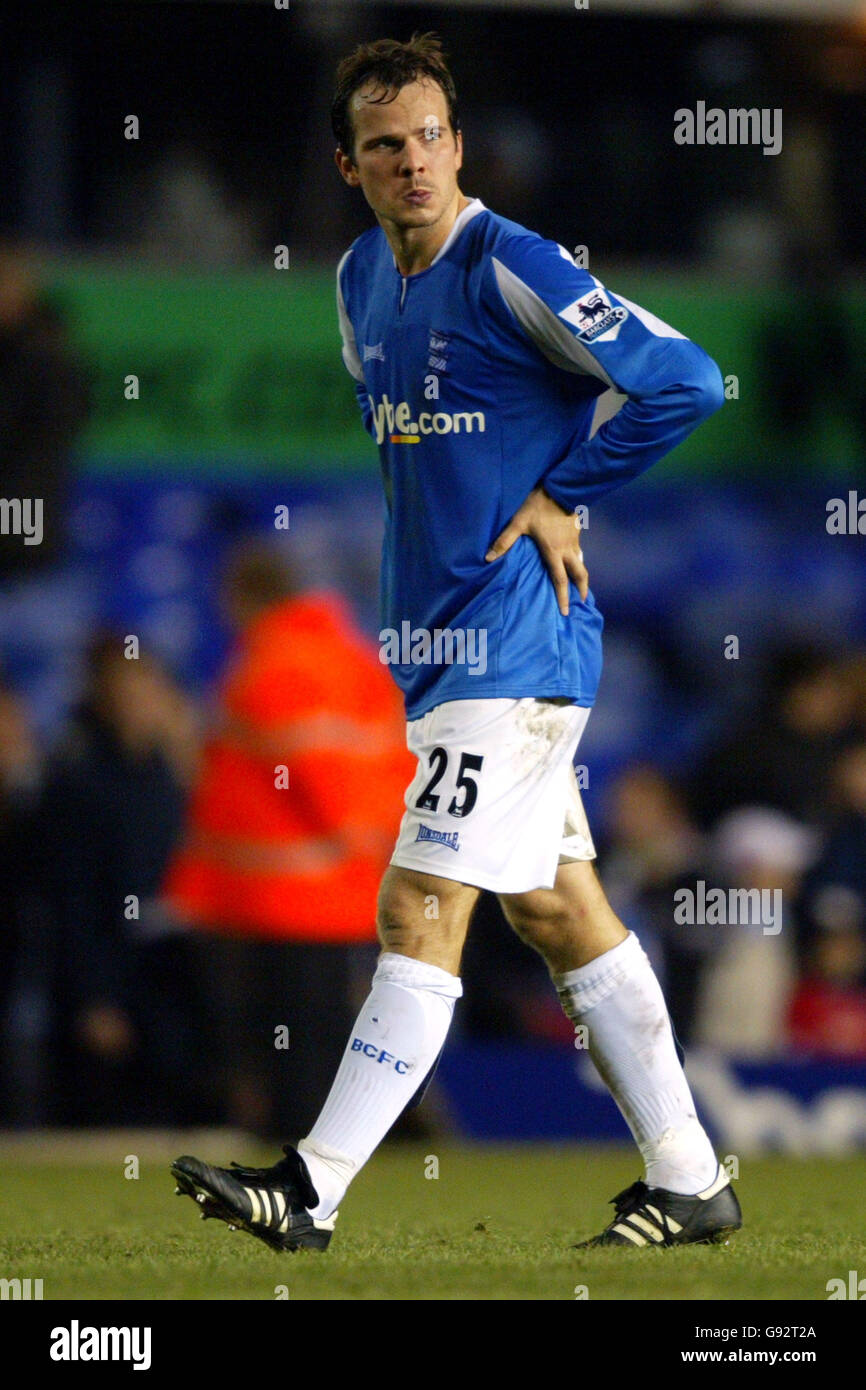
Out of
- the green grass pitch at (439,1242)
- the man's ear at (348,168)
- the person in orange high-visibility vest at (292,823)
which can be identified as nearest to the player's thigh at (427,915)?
the green grass pitch at (439,1242)

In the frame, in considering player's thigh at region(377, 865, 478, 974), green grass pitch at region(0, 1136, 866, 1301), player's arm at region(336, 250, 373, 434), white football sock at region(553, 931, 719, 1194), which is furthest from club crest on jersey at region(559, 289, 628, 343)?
green grass pitch at region(0, 1136, 866, 1301)

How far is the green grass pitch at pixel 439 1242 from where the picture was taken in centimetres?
404

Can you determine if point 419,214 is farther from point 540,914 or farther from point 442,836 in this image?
point 540,914

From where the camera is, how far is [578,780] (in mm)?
5422

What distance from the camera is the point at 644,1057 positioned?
477 centimetres

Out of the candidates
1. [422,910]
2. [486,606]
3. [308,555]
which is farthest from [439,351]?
[308,555]

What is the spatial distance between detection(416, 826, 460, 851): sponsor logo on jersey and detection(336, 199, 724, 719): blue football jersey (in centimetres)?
28

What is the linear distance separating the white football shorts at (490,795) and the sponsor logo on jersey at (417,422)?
0.57m

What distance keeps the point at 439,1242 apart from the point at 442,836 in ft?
3.36

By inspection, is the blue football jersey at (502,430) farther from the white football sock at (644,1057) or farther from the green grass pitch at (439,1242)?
the green grass pitch at (439,1242)

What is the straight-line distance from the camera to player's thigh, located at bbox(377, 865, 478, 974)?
447cm

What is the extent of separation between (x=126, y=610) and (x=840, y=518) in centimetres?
402

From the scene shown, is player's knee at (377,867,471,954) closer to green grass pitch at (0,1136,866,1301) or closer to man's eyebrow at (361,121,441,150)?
green grass pitch at (0,1136,866,1301)
